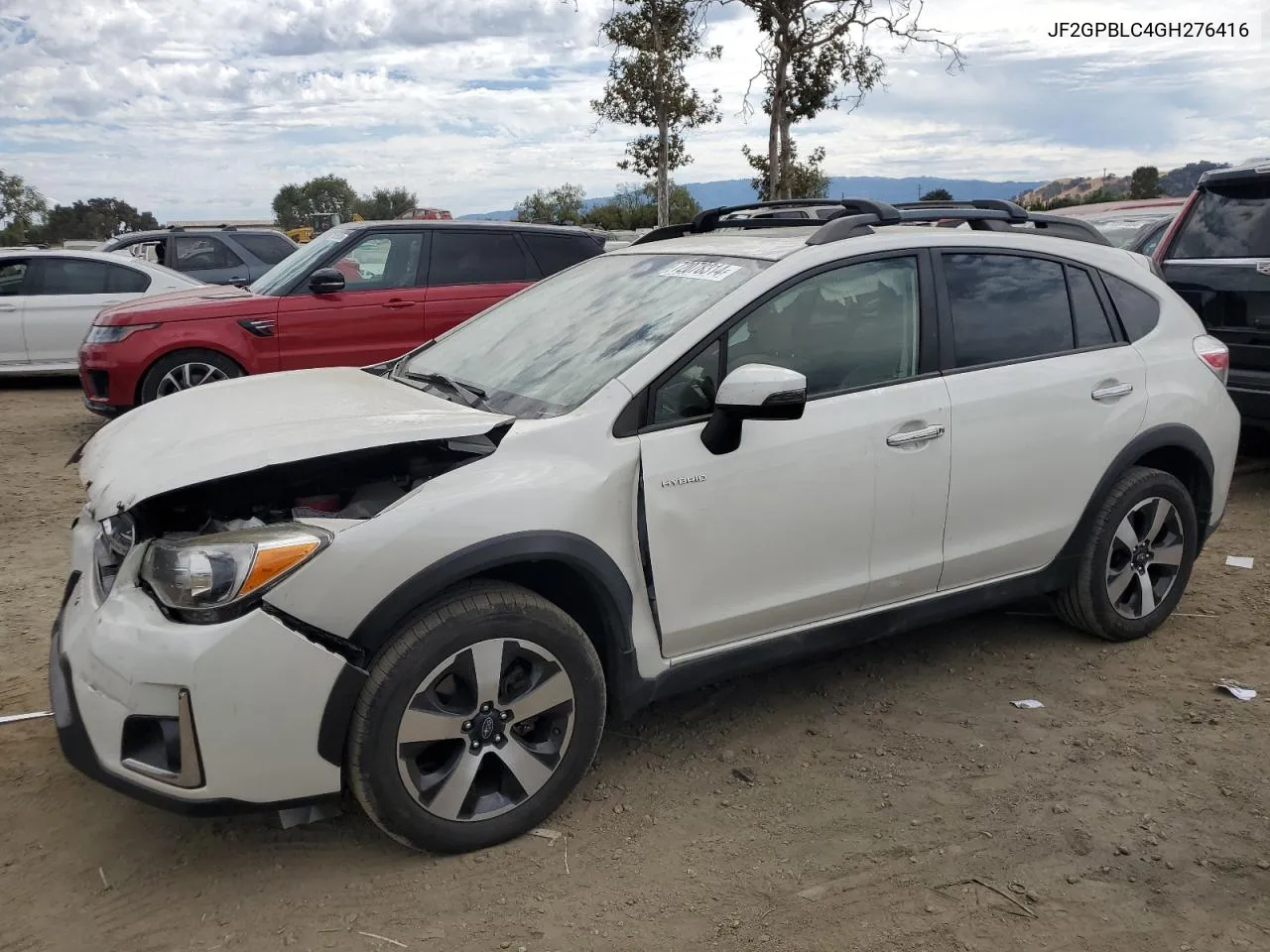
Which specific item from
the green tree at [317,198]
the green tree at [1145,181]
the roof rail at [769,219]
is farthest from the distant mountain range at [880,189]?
the green tree at [317,198]

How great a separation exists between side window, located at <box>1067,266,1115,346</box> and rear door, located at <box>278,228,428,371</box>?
5.53 metres

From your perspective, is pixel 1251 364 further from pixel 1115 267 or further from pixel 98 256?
pixel 98 256

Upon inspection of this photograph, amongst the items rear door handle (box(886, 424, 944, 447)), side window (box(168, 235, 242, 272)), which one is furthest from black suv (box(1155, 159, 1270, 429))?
side window (box(168, 235, 242, 272))

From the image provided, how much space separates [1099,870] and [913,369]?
166 centimetres

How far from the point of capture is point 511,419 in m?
3.19

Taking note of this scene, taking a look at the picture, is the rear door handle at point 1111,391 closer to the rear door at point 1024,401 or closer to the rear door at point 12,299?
the rear door at point 1024,401

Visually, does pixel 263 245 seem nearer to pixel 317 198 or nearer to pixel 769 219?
pixel 769 219

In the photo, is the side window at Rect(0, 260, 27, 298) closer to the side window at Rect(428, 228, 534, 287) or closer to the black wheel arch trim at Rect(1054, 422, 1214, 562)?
the side window at Rect(428, 228, 534, 287)

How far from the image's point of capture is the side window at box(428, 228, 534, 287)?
8.91 m

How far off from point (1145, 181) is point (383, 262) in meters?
36.8

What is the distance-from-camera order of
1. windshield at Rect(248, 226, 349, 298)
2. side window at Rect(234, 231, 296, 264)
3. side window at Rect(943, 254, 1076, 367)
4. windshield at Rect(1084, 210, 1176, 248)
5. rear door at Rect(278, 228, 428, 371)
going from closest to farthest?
side window at Rect(943, 254, 1076, 367)
rear door at Rect(278, 228, 428, 371)
windshield at Rect(248, 226, 349, 298)
windshield at Rect(1084, 210, 1176, 248)
side window at Rect(234, 231, 296, 264)

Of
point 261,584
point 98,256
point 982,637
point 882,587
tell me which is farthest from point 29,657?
point 98,256

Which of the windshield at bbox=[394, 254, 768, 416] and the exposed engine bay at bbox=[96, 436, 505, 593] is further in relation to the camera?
the windshield at bbox=[394, 254, 768, 416]

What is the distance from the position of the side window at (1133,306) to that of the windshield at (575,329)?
1664 mm
